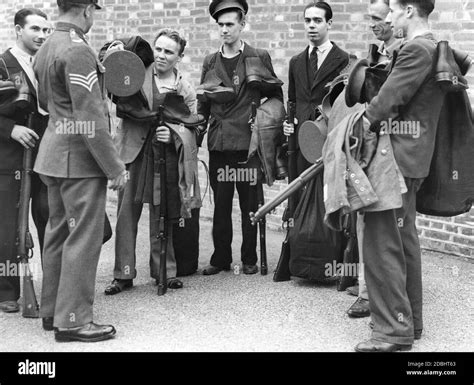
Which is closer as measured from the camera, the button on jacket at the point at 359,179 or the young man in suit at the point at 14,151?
the button on jacket at the point at 359,179

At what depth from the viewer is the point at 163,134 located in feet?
19.7

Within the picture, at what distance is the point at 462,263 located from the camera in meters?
6.96

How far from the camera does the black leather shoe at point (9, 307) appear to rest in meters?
5.64

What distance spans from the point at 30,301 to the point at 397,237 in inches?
104

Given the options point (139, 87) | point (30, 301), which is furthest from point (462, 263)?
point (30, 301)

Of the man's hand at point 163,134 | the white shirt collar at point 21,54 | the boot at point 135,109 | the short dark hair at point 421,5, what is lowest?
the man's hand at point 163,134

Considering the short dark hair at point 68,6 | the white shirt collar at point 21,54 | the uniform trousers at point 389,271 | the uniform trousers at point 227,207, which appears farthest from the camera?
the uniform trousers at point 227,207

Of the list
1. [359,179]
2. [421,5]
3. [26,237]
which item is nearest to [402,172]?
[359,179]

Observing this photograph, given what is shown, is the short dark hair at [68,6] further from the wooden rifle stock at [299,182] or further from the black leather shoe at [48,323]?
the black leather shoe at [48,323]

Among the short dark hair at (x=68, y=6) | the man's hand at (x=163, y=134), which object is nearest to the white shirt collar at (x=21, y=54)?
the short dark hair at (x=68, y=6)

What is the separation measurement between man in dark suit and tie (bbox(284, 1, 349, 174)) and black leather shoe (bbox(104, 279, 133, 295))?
1676mm

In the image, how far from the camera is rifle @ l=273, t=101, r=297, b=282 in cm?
631

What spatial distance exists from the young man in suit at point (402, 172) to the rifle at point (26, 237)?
7.72 ft

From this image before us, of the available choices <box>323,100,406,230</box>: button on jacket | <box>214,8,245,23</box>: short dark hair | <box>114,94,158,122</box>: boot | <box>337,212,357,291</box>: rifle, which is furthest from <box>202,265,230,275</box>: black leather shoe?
<box>323,100,406,230</box>: button on jacket
